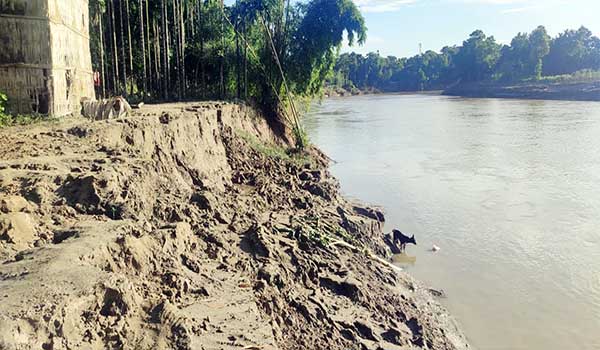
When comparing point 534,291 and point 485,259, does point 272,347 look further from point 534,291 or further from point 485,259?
point 485,259

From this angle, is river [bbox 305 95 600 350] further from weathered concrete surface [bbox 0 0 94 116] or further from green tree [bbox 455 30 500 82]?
green tree [bbox 455 30 500 82]

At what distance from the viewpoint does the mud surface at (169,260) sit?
15.3 feet

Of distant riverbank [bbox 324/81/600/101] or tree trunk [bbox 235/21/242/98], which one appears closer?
tree trunk [bbox 235/21/242/98]

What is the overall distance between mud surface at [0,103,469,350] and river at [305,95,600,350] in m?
1.48

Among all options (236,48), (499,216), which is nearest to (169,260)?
(499,216)

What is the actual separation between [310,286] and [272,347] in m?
2.59

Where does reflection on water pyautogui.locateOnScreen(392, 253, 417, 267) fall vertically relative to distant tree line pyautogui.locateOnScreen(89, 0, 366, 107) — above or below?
below

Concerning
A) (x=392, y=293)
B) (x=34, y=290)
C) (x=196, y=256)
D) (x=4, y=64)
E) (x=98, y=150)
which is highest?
(x=4, y=64)

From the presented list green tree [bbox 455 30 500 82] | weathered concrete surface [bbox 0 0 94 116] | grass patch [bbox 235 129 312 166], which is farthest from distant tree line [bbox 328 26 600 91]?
weathered concrete surface [bbox 0 0 94 116]

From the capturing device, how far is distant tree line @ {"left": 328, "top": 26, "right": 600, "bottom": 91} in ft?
260

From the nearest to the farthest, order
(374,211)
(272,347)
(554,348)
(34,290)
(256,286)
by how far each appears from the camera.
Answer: (34,290), (272,347), (256,286), (554,348), (374,211)

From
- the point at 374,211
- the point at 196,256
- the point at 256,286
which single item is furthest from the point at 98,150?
the point at 374,211

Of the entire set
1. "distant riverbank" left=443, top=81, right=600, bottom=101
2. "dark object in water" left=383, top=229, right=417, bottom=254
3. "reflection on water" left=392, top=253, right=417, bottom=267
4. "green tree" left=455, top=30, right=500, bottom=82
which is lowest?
"reflection on water" left=392, top=253, right=417, bottom=267

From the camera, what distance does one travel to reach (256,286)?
705cm
